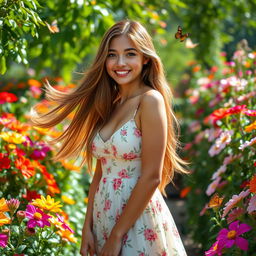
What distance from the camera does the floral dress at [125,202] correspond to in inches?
88.7

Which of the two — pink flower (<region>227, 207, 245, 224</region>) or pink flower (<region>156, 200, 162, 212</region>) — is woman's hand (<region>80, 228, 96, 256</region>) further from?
pink flower (<region>227, 207, 245, 224</region>)

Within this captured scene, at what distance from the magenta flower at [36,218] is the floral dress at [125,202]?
263mm

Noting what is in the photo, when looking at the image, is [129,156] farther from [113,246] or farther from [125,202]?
[113,246]

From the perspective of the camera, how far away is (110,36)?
7.95 ft

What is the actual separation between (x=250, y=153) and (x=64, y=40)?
1427 mm

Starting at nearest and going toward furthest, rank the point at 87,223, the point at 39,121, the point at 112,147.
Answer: the point at 112,147
the point at 87,223
the point at 39,121

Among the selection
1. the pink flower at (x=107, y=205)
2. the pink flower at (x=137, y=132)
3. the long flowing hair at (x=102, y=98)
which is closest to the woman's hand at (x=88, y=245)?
the pink flower at (x=107, y=205)

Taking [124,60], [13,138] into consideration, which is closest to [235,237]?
[124,60]

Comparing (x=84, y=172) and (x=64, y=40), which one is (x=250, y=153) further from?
(x=84, y=172)

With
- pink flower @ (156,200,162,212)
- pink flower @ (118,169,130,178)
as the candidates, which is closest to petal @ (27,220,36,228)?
pink flower @ (118,169,130,178)

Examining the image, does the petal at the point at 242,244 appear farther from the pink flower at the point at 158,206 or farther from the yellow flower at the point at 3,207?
the yellow flower at the point at 3,207

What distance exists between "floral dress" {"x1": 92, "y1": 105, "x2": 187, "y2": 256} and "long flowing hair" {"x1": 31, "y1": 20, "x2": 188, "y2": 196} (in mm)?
223

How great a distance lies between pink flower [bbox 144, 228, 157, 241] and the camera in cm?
225

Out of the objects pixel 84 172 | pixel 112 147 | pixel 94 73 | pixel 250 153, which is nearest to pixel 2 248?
pixel 112 147
